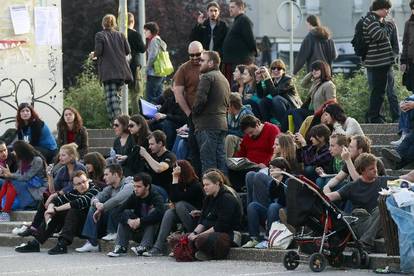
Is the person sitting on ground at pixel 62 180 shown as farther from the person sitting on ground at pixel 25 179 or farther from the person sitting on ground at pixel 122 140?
the person sitting on ground at pixel 25 179

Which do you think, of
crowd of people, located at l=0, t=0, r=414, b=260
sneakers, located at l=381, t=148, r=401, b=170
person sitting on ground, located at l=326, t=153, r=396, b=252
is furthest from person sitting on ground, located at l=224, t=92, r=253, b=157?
person sitting on ground, located at l=326, t=153, r=396, b=252

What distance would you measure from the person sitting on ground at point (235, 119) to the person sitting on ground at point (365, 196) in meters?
3.26

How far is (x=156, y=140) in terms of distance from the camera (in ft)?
67.2

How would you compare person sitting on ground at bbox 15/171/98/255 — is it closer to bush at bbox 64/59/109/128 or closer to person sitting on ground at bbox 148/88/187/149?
person sitting on ground at bbox 148/88/187/149

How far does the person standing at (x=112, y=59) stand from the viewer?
24656 millimetres

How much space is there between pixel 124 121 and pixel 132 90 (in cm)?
463

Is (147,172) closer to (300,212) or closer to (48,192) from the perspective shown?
(48,192)

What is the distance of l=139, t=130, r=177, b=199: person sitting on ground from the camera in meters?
20.4

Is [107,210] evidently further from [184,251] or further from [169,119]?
[169,119]

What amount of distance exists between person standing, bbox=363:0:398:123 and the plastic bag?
5802mm

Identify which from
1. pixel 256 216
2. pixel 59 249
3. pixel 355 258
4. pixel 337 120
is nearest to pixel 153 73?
pixel 59 249

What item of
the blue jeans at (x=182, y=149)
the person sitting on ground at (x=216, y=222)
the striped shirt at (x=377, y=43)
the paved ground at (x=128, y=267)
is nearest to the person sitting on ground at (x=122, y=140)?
the blue jeans at (x=182, y=149)

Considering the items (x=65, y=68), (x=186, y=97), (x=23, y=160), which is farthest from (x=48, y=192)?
(x=65, y=68)

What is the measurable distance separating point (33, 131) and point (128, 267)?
609 centimetres
